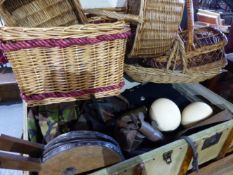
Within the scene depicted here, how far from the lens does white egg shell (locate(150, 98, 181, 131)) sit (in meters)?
0.95

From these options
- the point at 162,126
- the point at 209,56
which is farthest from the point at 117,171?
the point at 209,56

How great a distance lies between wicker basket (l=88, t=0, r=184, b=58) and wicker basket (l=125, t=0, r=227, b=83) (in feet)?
0.20

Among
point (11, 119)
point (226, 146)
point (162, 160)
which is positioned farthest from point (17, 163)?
point (11, 119)

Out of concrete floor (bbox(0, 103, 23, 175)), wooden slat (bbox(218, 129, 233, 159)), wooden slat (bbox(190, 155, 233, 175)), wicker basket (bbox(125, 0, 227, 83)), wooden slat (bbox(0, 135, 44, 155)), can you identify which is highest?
wicker basket (bbox(125, 0, 227, 83))

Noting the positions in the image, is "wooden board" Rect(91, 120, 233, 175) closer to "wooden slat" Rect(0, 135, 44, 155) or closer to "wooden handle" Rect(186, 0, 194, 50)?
"wooden slat" Rect(0, 135, 44, 155)

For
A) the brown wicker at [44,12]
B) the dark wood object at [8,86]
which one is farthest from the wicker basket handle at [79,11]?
the dark wood object at [8,86]

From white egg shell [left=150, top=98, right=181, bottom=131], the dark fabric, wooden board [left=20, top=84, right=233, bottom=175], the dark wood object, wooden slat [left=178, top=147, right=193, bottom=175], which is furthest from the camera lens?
the dark wood object

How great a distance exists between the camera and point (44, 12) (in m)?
0.90

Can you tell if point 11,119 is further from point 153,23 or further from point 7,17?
point 153,23

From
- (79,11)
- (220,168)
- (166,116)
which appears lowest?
(220,168)

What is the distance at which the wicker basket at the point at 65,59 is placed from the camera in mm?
681

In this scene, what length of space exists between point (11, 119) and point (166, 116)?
48.1 inches

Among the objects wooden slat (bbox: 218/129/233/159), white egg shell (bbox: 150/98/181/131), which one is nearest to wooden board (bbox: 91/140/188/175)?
white egg shell (bbox: 150/98/181/131)

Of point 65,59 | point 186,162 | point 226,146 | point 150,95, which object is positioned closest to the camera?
point 65,59
